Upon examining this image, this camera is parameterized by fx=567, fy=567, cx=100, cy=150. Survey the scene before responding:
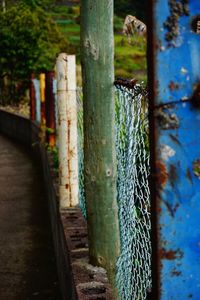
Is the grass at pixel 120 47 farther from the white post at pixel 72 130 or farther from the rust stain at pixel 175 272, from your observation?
the rust stain at pixel 175 272

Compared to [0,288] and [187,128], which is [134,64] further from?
[187,128]

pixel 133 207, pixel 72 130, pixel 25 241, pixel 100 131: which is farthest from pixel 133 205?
pixel 25 241

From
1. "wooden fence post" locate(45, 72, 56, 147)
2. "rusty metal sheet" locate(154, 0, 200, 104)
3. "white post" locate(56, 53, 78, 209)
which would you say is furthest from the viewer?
"wooden fence post" locate(45, 72, 56, 147)

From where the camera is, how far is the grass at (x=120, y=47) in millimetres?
38469

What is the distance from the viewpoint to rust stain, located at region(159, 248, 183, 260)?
1.15 m

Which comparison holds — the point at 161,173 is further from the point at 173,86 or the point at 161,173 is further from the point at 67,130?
the point at 67,130

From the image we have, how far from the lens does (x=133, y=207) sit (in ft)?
8.39

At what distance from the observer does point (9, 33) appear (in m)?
18.6

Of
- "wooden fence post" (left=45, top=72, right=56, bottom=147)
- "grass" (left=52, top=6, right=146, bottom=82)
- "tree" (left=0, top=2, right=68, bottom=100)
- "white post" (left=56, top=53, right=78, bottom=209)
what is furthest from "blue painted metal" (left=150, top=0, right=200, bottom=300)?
"grass" (left=52, top=6, right=146, bottom=82)

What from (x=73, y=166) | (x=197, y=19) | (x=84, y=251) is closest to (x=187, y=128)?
(x=197, y=19)

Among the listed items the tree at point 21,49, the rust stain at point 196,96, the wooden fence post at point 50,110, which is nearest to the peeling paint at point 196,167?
the rust stain at point 196,96

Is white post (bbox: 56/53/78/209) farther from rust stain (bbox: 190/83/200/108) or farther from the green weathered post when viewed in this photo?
rust stain (bbox: 190/83/200/108)

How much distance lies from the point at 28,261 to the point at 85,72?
8.98ft

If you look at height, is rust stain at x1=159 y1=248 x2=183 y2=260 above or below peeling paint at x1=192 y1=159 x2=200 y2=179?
below
